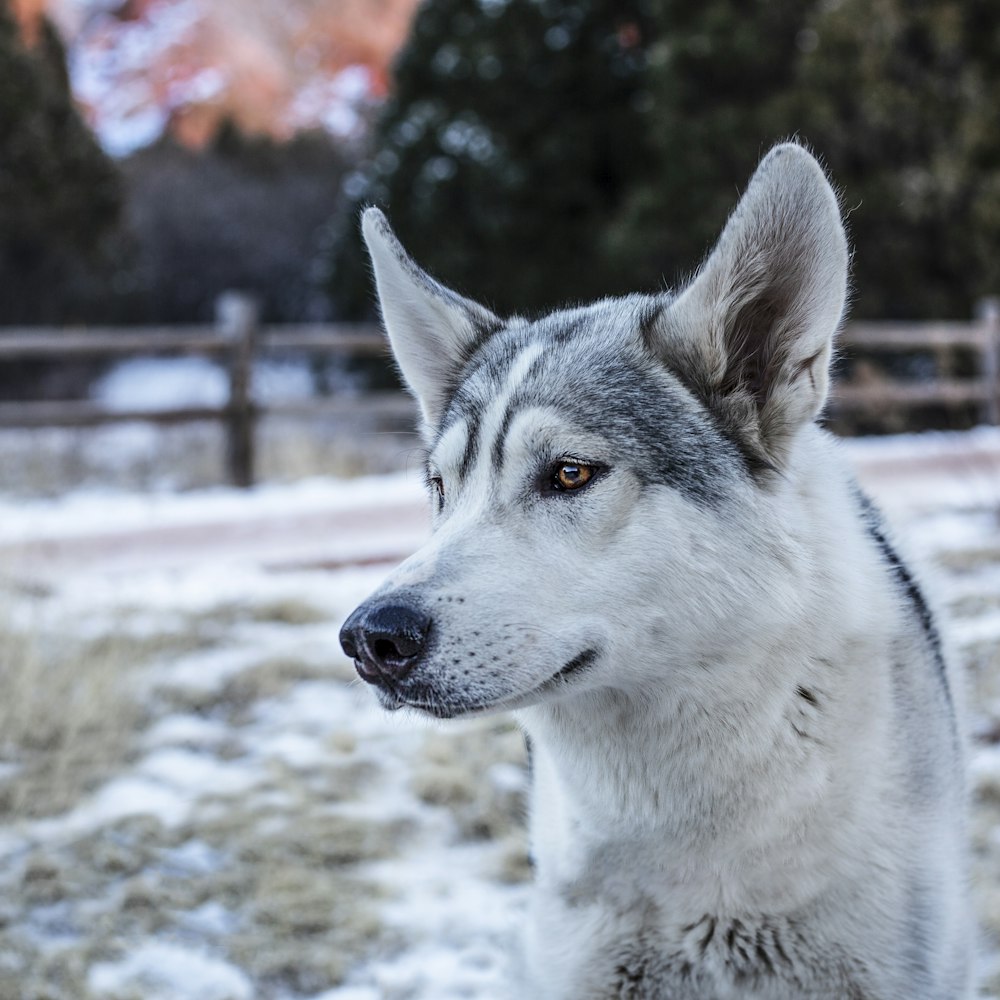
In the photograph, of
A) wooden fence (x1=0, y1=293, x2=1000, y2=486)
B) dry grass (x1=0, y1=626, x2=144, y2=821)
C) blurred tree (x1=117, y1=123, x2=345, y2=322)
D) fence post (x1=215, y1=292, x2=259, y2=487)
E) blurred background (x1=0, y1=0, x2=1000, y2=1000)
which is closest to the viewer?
blurred background (x1=0, y1=0, x2=1000, y2=1000)

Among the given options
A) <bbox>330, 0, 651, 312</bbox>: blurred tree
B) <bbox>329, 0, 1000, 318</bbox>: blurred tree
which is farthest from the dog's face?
<bbox>330, 0, 651, 312</bbox>: blurred tree

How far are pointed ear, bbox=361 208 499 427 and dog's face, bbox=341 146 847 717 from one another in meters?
0.41

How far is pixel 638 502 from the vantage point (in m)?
1.96

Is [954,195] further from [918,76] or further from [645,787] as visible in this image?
[645,787]

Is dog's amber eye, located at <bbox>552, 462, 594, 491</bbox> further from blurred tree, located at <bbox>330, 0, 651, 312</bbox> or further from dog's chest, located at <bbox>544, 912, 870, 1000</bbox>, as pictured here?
blurred tree, located at <bbox>330, 0, 651, 312</bbox>

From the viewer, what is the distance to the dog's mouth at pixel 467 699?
6.10 feet

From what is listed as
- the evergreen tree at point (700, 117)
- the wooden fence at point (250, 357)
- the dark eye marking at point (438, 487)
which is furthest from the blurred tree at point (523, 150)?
the dark eye marking at point (438, 487)

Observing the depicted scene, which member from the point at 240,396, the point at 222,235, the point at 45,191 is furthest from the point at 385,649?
the point at 222,235

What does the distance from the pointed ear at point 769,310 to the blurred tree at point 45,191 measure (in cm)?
1291

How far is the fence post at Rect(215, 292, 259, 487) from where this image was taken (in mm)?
9383

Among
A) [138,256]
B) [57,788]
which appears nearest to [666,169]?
[138,256]

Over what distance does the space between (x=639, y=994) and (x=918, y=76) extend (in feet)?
37.2

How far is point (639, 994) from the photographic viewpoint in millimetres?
2090

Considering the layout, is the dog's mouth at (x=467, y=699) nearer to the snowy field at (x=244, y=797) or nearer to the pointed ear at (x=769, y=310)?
the snowy field at (x=244, y=797)
